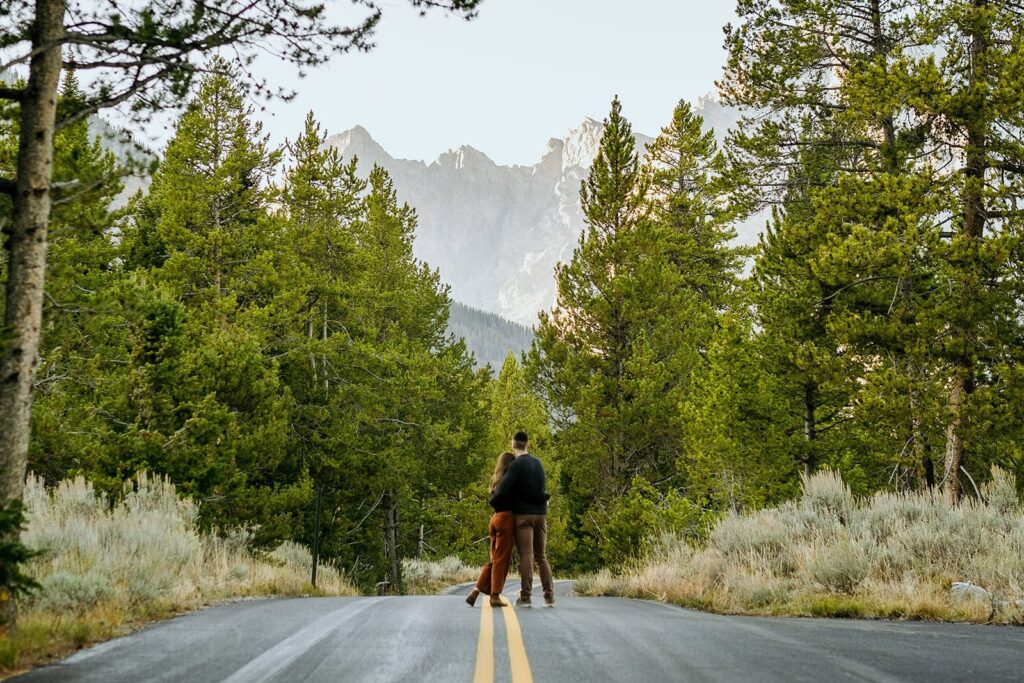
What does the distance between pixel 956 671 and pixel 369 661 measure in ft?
13.1

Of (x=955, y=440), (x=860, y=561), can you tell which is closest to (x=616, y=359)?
(x=955, y=440)

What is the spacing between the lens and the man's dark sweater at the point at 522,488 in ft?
33.6

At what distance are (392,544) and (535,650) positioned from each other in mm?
26271

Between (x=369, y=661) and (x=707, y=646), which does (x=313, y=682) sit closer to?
(x=369, y=661)

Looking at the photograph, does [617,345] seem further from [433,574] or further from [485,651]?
[433,574]

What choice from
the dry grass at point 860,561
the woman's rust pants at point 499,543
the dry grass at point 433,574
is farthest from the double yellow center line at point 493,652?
the dry grass at point 433,574

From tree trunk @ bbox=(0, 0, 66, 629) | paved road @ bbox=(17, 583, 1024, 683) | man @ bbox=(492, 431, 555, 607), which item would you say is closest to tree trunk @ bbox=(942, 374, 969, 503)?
paved road @ bbox=(17, 583, 1024, 683)

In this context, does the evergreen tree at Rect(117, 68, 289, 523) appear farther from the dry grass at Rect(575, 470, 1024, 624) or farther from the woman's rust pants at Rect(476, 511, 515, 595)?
the dry grass at Rect(575, 470, 1024, 624)

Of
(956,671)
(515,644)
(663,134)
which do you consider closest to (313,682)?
(515,644)

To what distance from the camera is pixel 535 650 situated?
652 centimetres

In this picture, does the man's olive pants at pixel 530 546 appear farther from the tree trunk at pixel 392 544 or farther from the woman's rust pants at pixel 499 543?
the tree trunk at pixel 392 544

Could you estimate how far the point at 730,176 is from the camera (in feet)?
64.4

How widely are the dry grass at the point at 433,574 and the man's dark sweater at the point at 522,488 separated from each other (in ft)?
88.1

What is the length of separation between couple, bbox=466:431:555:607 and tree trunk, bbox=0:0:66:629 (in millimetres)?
5111
